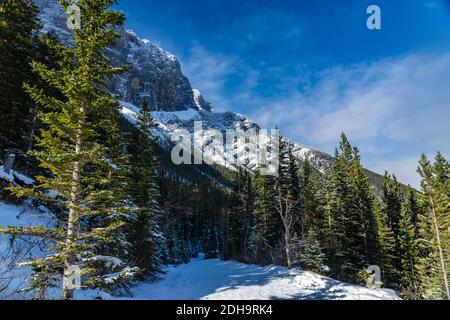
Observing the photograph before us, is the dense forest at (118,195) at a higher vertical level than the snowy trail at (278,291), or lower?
higher

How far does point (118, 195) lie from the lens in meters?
9.75

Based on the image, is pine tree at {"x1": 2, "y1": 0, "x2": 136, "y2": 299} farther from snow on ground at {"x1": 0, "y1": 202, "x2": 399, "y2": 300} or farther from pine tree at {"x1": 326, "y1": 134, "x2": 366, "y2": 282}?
pine tree at {"x1": 326, "y1": 134, "x2": 366, "y2": 282}

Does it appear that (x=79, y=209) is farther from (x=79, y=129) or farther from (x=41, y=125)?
(x=41, y=125)

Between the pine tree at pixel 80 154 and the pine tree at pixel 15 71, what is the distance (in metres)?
11.9

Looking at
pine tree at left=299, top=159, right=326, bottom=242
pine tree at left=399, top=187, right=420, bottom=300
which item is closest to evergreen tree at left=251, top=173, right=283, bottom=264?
pine tree at left=299, top=159, right=326, bottom=242

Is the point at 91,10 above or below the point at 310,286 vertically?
above

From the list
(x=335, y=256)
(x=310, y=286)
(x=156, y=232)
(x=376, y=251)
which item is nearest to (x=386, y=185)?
(x=376, y=251)

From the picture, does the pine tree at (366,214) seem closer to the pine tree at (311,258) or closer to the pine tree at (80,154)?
the pine tree at (311,258)

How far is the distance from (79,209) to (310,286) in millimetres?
14155

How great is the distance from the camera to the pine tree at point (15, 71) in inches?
757

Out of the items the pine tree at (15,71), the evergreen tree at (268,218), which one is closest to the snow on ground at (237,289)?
the pine tree at (15,71)

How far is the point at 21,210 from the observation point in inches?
542

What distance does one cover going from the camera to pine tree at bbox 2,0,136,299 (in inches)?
332
